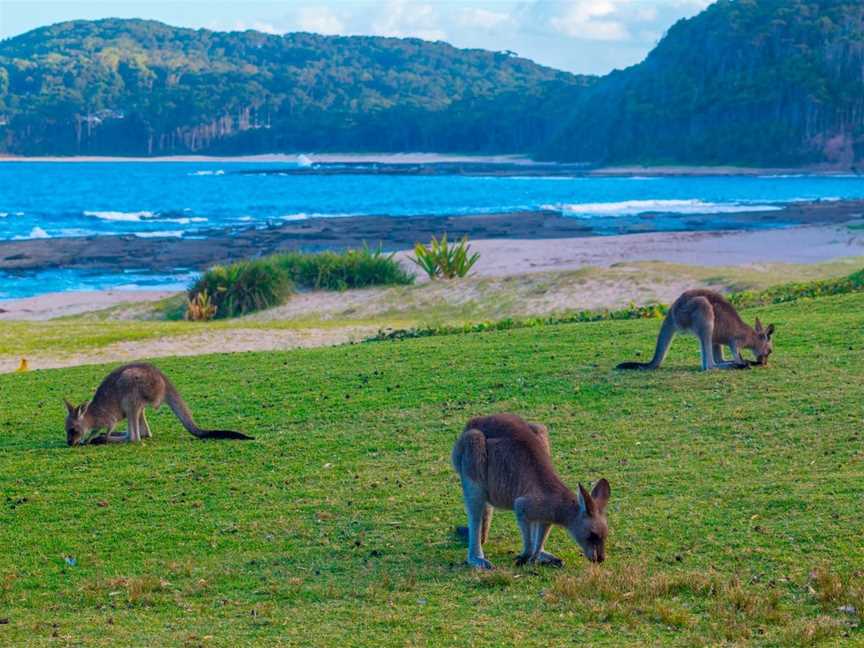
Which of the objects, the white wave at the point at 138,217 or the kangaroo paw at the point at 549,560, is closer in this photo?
the kangaroo paw at the point at 549,560

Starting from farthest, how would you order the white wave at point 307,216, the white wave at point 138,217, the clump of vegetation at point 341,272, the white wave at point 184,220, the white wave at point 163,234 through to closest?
the white wave at point 138,217, the white wave at point 307,216, the white wave at point 184,220, the white wave at point 163,234, the clump of vegetation at point 341,272

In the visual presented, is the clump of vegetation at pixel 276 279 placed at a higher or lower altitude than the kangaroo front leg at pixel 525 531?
lower

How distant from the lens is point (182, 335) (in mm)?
21906

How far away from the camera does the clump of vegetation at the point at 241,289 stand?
28.1 m

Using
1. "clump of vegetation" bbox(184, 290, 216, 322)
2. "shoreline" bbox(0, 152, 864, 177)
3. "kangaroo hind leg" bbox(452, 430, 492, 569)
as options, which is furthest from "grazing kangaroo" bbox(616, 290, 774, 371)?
"shoreline" bbox(0, 152, 864, 177)

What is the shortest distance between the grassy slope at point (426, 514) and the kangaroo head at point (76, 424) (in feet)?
0.68

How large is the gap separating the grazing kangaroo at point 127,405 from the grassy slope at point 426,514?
28cm

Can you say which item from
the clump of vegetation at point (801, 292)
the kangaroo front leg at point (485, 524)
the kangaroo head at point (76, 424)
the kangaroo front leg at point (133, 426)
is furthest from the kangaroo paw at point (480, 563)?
the clump of vegetation at point (801, 292)

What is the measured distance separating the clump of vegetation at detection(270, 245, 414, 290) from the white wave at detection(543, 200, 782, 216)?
128 ft

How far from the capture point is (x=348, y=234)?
2218 inches

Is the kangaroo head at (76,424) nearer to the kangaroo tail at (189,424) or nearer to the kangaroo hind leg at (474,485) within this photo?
the kangaroo tail at (189,424)

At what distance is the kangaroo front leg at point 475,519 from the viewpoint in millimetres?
7441

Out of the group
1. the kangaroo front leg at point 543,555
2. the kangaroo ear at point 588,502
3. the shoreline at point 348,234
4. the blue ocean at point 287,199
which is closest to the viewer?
the kangaroo ear at point 588,502

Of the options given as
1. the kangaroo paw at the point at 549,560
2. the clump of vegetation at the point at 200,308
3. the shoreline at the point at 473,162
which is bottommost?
the clump of vegetation at the point at 200,308
